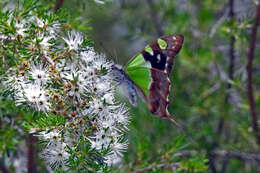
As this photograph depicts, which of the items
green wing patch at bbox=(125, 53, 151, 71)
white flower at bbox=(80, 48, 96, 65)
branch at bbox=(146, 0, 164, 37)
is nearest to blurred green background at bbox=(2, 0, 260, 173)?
branch at bbox=(146, 0, 164, 37)

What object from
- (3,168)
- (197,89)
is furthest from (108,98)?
(197,89)

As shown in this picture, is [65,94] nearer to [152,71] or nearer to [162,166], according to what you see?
[152,71]

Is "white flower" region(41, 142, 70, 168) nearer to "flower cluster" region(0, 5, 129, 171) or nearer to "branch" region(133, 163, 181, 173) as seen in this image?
"flower cluster" region(0, 5, 129, 171)

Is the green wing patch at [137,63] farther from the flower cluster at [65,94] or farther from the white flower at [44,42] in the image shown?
the white flower at [44,42]

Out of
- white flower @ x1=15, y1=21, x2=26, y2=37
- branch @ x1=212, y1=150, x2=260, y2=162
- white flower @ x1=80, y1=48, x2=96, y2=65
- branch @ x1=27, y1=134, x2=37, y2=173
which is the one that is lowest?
branch @ x1=212, y1=150, x2=260, y2=162

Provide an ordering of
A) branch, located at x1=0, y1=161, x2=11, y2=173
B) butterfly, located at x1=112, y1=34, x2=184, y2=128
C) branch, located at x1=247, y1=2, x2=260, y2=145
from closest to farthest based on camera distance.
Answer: butterfly, located at x1=112, y1=34, x2=184, y2=128 < branch, located at x1=0, y1=161, x2=11, y2=173 < branch, located at x1=247, y1=2, x2=260, y2=145

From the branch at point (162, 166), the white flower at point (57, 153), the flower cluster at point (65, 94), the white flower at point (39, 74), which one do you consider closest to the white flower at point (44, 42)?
the flower cluster at point (65, 94)

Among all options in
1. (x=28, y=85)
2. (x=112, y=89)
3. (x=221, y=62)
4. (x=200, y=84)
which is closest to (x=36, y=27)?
(x=28, y=85)
